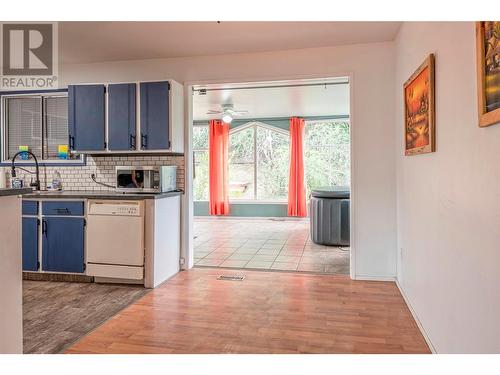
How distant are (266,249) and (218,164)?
3.86 meters

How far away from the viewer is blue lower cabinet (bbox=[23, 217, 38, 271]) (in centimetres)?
372

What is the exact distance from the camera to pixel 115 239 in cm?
358

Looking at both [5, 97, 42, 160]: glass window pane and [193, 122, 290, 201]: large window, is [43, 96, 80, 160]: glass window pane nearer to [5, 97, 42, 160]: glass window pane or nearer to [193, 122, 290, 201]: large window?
[5, 97, 42, 160]: glass window pane

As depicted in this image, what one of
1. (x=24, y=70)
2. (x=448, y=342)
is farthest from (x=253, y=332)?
(x=24, y=70)

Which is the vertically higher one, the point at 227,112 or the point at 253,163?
the point at 227,112

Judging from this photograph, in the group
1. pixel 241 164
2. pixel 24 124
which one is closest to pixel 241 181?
pixel 241 164

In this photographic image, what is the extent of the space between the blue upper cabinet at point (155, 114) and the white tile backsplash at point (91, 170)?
1.25ft

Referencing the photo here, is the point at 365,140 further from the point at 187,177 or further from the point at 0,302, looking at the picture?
the point at 0,302

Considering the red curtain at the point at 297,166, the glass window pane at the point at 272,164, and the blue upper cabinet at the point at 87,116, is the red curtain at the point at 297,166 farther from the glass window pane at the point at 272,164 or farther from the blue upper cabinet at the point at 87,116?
the blue upper cabinet at the point at 87,116

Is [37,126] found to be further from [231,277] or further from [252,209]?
[252,209]

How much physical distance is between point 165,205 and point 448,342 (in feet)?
8.97

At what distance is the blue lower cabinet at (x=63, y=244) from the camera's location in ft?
12.0

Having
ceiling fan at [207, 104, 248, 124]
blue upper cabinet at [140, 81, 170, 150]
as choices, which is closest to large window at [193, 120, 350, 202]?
ceiling fan at [207, 104, 248, 124]

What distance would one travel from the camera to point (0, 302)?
1.73 meters
